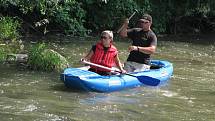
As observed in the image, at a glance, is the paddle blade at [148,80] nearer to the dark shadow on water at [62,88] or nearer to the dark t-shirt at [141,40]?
the dark t-shirt at [141,40]

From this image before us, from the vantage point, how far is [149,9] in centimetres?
1944

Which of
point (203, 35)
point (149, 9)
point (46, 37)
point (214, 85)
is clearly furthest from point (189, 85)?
point (203, 35)

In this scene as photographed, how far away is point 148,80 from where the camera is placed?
959cm

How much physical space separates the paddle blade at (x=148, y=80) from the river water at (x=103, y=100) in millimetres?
166

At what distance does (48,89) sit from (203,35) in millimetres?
12883

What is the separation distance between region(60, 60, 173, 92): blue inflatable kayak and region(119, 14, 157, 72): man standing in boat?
25 centimetres

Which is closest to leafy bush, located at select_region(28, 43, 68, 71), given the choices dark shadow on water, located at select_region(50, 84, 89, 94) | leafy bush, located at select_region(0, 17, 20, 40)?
dark shadow on water, located at select_region(50, 84, 89, 94)

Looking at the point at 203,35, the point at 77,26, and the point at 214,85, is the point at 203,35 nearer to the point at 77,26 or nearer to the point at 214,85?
the point at 77,26

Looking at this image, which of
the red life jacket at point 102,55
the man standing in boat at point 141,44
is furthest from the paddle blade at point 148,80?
the red life jacket at point 102,55

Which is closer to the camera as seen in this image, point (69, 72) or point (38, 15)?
point (69, 72)

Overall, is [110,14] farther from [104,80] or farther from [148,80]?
[104,80]

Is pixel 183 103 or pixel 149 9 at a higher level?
pixel 149 9

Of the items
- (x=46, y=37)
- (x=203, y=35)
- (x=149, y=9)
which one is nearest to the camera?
(x=46, y=37)

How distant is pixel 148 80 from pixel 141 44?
923 mm
